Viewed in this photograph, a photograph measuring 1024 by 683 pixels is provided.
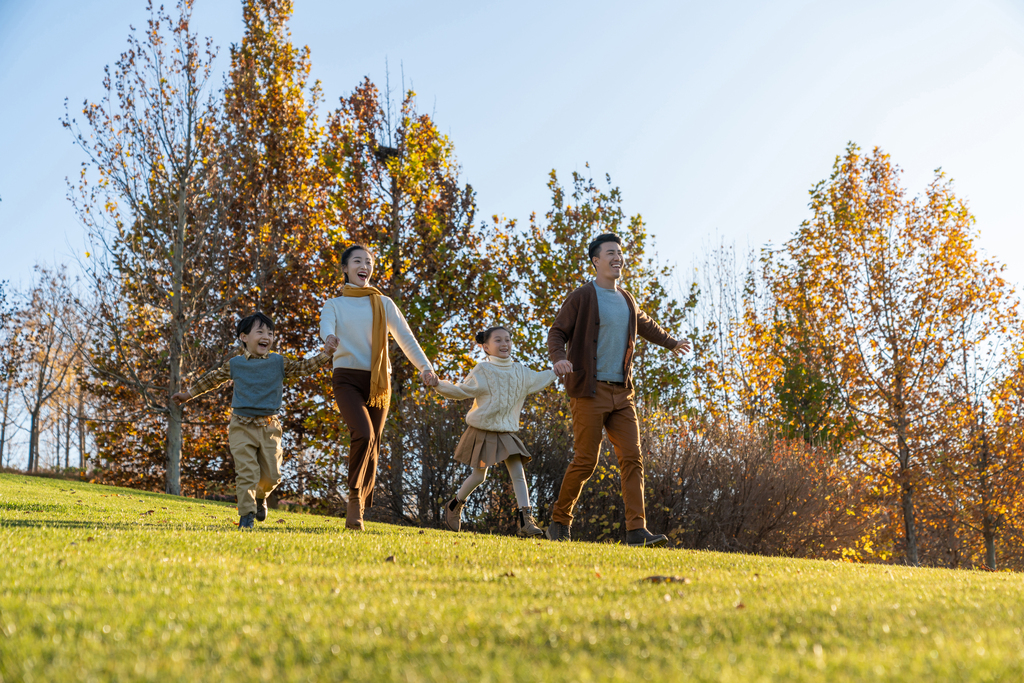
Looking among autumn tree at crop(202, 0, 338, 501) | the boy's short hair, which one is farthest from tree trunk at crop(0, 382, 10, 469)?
the boy's short hair

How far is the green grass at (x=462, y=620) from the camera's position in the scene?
1875 millimetres

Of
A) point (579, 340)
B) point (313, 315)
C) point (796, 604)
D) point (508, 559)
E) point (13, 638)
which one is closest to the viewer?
point (13, 638)

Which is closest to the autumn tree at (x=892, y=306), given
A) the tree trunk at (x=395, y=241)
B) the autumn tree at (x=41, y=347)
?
the tree trunk at (x=395, y=241)

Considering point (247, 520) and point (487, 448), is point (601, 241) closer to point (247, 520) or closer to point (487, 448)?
point (487, 448)

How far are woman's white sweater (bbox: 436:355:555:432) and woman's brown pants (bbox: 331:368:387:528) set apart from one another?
3.16ft

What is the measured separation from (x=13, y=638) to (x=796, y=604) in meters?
2.60

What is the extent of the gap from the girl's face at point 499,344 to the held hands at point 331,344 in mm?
1873

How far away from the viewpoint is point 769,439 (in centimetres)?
1128

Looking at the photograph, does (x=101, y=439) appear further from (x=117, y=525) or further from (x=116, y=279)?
(x=117, y=525)

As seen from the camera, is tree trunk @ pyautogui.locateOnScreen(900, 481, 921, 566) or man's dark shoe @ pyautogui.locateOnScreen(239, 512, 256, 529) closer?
man's dark shoe @ pyautogui.locateOnScreen(239, 512, 256, 529)

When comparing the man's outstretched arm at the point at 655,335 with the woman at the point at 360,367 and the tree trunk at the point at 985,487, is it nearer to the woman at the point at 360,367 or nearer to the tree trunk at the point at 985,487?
the woman at the point at 360,367

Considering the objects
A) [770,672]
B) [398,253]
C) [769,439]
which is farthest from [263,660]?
[398,253]

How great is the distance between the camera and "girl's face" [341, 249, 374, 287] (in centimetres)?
662

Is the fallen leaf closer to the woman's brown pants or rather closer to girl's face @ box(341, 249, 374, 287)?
the woman's brown pants
